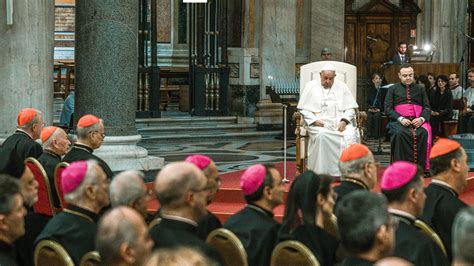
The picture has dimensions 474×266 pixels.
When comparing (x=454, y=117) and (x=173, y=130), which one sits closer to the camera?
(x=454, y=117)

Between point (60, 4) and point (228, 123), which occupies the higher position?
point (60, 4)

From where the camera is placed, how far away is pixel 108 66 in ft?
36.6

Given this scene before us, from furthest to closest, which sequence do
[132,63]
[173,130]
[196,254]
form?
[173,130]
[132,63]
[196,254]

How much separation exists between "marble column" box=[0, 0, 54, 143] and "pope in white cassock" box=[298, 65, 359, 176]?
108 inches

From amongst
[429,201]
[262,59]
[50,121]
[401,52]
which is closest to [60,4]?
[262,59]

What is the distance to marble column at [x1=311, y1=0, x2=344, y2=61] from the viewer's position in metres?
20.6

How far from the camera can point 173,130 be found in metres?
18.5

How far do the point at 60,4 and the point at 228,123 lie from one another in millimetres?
5769

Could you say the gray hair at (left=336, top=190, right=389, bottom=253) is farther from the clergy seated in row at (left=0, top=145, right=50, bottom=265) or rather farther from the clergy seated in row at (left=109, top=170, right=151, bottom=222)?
the clergy seated in row at (left=0, top=145, right=50, bottom=265)

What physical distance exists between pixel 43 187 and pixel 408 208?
3856 mm

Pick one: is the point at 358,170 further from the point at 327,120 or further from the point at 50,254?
the point at 327,120

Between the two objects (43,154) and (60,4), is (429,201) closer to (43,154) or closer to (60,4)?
(43,154)

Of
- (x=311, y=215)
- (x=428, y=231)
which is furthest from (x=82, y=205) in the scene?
(x=428, y=231)

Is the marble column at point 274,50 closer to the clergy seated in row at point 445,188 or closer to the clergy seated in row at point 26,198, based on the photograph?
the clergy seated in row at point 26,198
